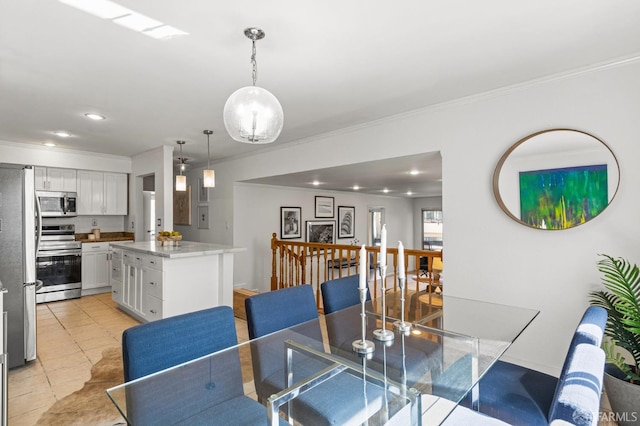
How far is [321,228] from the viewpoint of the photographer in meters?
7.44

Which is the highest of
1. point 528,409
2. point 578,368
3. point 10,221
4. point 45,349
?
point 10,221

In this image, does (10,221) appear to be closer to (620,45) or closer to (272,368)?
(272,368)

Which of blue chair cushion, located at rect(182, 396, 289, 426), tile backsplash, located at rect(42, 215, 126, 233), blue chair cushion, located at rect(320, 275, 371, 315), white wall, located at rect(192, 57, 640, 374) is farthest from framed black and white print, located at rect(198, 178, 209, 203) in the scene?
blue chair cushion, located at rect(182, 396, 289, 426)

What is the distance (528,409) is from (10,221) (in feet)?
12.5

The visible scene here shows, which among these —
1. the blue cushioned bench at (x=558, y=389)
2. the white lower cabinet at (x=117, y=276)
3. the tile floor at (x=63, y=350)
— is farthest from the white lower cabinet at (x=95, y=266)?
the blue cushioned bench at (x=558, y=389)

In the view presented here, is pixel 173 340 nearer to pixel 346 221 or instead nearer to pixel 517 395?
pixel 517 395

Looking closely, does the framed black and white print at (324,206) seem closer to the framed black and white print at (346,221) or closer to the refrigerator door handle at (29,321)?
the framed black and white print at (346,221)

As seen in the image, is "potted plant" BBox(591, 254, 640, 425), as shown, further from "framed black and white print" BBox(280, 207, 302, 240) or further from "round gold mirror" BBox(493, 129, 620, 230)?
"framed black and white print" BBox(280, 207, 302, 240)

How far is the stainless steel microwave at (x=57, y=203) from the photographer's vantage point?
16.9 ft

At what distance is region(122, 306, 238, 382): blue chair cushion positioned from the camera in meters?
1.35

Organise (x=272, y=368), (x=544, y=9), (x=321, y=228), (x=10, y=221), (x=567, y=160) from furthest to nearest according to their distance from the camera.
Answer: (x=321, y=228)
(x=10, y=221)
(x=567, y=160)
(x=544, y=9)
(x=272, y=368)

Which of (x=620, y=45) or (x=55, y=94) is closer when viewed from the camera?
(x=620, y=45)

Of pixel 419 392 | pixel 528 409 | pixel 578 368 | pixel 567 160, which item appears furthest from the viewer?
pixel 567 160

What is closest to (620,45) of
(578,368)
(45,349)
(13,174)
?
(578,368)
